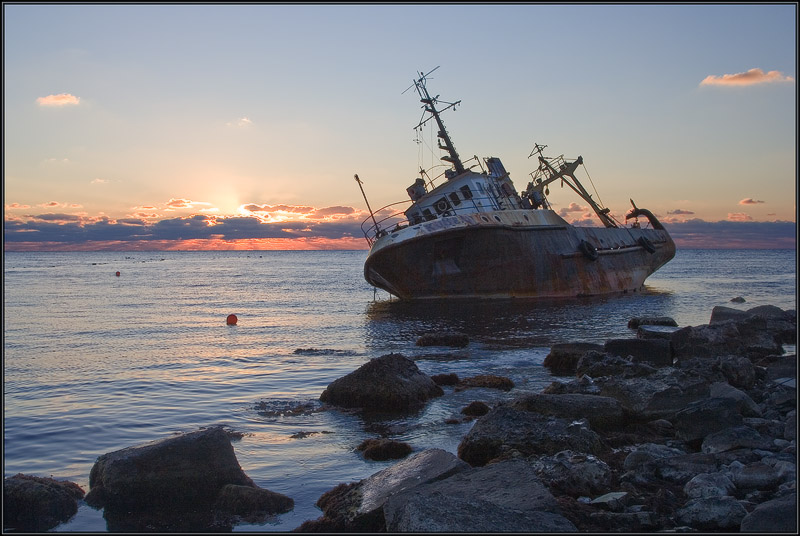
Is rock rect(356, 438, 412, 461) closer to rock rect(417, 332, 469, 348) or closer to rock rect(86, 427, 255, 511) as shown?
rock rect(86, 427, 255, 511)

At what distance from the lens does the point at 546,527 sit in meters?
4.58

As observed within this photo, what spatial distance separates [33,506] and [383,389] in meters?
5.24

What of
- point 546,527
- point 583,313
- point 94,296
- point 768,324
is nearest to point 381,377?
point 546,527

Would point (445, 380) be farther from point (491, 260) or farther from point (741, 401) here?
point (491, 260)

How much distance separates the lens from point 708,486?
545 cm

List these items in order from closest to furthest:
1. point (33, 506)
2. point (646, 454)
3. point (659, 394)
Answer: point (33, 506)
point (646, 454)
point (659, 394)

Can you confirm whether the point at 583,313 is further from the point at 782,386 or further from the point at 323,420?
the point at 323,420

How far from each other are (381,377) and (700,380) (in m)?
4.74

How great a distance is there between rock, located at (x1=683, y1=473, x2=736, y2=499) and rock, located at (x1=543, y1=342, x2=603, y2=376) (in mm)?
7569

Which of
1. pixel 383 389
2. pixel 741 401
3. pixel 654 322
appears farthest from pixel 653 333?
pixel 383 389

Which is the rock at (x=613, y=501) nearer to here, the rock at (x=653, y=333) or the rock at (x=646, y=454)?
the rock at (x=646, y=454)

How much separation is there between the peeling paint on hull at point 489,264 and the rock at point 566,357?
1089 cm

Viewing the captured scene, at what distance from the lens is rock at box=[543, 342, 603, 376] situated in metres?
13.5

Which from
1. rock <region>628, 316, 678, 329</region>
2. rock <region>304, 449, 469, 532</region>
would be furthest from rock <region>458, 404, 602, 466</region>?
rock <region>628, 316, 678, 329</region>
